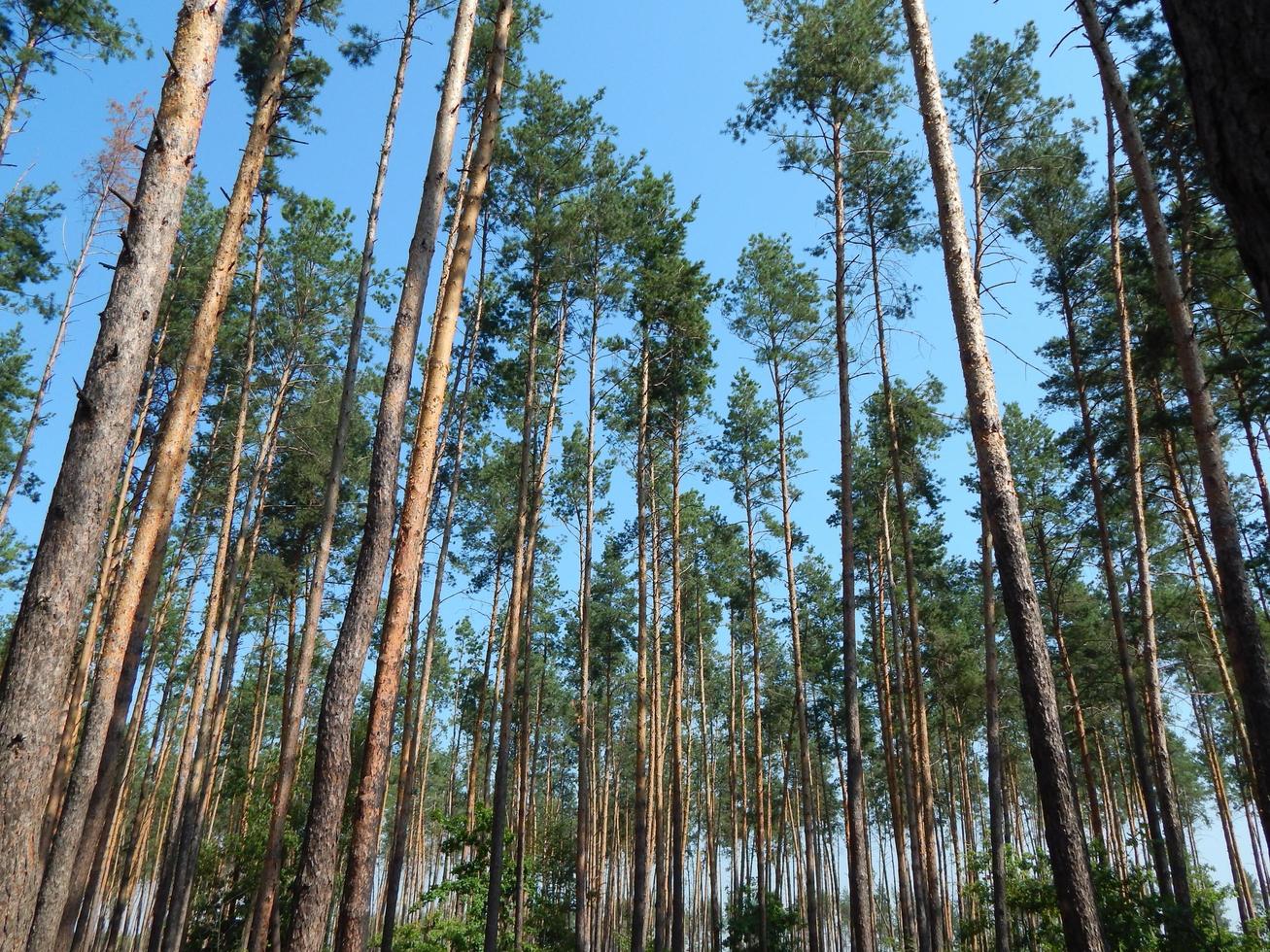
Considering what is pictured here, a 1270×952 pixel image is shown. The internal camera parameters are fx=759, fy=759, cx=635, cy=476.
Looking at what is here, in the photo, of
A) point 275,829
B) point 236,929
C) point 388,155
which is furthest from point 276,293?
point 236,929

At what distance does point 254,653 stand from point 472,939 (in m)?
18.1

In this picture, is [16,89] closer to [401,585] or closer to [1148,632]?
[401,585]

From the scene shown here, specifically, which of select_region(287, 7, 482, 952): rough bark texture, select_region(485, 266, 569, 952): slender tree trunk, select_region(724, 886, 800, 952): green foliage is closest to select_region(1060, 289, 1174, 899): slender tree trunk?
select_region(724, 886, 800, 952): green foliage

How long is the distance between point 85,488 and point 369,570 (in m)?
2.40

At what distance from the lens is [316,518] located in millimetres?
20094

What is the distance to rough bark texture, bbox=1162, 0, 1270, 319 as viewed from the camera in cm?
126

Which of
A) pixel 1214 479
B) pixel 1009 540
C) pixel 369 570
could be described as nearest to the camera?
pixel 1009 540

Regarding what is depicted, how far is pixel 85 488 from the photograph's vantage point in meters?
4.71

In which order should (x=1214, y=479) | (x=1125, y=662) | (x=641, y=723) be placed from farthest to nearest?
(x=641, y=723), (x=1125, y=662), (x=1214, y=479)

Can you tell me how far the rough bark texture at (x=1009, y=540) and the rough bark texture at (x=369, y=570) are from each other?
4.96m

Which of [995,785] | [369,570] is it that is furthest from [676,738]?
[369,570]

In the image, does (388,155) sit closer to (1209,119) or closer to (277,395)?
(277,395)

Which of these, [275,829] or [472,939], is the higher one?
[275,829]

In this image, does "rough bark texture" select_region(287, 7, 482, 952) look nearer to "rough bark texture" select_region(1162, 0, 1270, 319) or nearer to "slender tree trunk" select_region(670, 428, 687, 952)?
"rough bark texture" select_region(1162, 0, 1270, 319)
